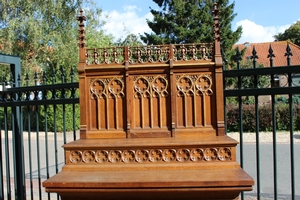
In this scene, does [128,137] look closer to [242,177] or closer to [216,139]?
[216,139]

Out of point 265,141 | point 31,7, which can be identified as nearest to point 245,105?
point 265,141

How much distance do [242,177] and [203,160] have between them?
0.35 m

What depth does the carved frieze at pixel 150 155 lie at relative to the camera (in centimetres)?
216

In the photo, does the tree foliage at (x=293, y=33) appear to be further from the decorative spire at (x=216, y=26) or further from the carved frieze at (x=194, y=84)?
the carved frieze at (x=194, y=84)

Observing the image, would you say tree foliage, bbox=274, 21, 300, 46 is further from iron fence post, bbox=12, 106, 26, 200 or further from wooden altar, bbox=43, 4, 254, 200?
iron fence post, bbox=12, 106, 26, 200

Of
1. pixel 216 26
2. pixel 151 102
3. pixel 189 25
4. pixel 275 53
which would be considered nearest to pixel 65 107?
pixel 151 102

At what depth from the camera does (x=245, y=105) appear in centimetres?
1417

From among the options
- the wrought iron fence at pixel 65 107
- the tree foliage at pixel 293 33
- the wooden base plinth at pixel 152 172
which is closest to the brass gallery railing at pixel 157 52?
the wrought iron fence at pixel 65 107

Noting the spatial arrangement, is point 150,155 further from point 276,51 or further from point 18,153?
point 276,51

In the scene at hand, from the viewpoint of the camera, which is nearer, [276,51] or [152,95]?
[152,95]

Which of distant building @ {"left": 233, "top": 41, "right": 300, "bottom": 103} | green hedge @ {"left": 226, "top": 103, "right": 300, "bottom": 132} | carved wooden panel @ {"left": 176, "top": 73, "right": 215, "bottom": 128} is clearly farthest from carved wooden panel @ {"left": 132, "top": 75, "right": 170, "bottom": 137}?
distant building @ {"left": 233, "top": 41, "right": 300, "bottom": 103}

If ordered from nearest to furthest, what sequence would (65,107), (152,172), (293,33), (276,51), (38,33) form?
(152,172) → (65,107) → (38,33) → (276,51) → (293,33)

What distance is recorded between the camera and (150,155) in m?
2.19

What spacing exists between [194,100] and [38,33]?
14.1 meters
